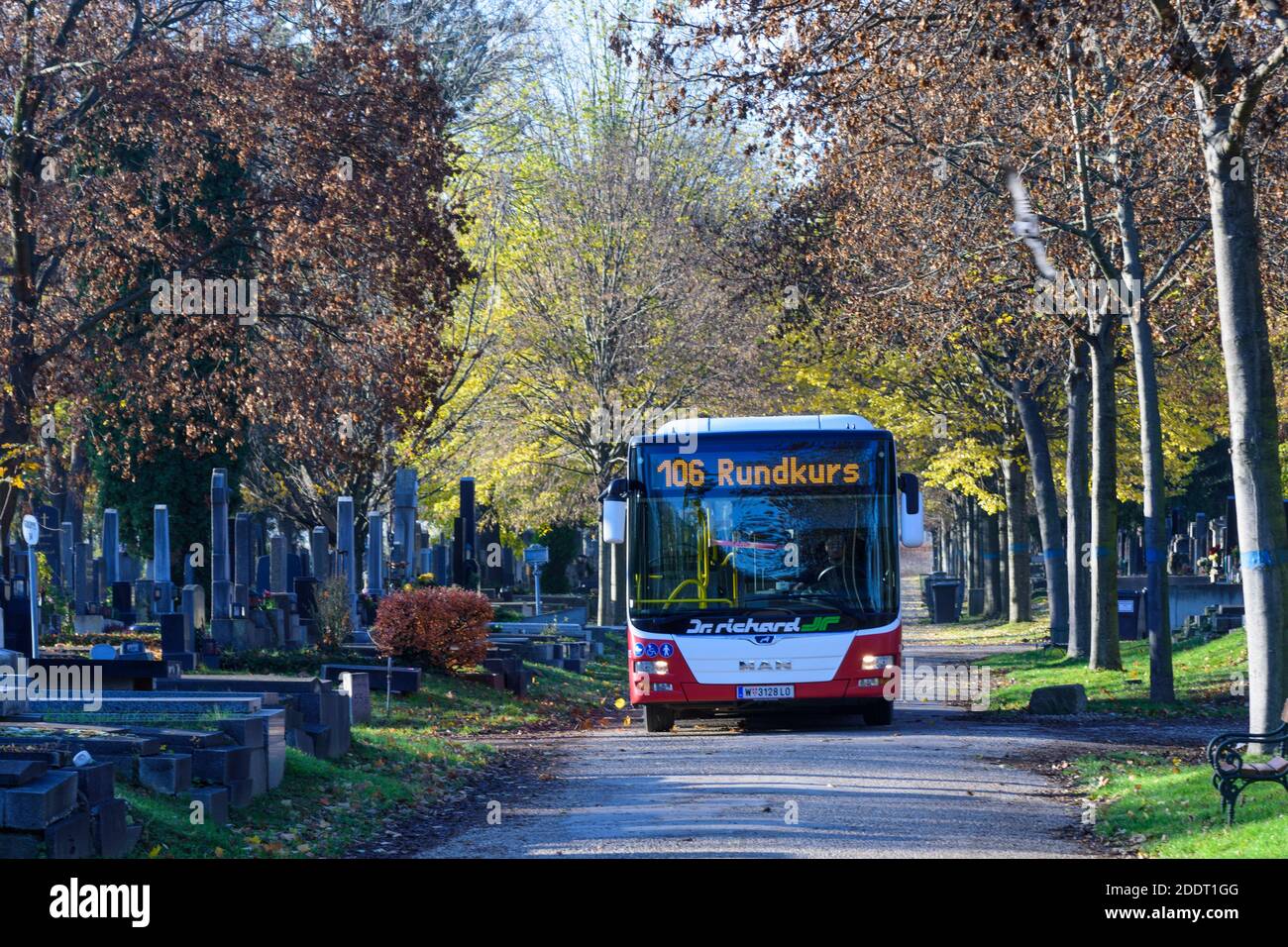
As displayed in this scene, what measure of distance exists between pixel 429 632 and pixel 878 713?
617 centimetres

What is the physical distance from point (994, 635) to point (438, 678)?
21.7 meters

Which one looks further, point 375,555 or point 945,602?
point 945,602

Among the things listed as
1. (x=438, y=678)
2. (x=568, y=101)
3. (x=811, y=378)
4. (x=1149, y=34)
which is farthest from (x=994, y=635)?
(x=1149, y=34)

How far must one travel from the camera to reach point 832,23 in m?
14.2

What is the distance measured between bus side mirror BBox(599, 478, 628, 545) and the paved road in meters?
2.13

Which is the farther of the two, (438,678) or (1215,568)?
(1215,568)

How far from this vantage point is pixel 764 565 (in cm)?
1761

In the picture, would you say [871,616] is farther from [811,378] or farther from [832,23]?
[811,378]

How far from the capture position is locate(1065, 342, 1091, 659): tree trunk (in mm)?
27391

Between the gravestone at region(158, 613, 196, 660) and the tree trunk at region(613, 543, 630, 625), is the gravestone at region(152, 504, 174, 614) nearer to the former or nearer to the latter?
the gravestone at region(158, 613, 196, 660)

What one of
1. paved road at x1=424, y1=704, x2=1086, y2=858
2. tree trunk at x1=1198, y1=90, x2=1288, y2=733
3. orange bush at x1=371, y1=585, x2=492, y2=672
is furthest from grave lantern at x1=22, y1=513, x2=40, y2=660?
tree trunk at x1=1198, y1=90, x2=1288, y2=733

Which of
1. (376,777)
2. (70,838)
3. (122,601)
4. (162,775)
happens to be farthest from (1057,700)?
(122,601)

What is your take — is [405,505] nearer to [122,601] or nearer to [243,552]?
[243,552]

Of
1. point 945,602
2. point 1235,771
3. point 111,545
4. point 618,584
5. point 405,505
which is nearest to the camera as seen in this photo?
point 1235,771
